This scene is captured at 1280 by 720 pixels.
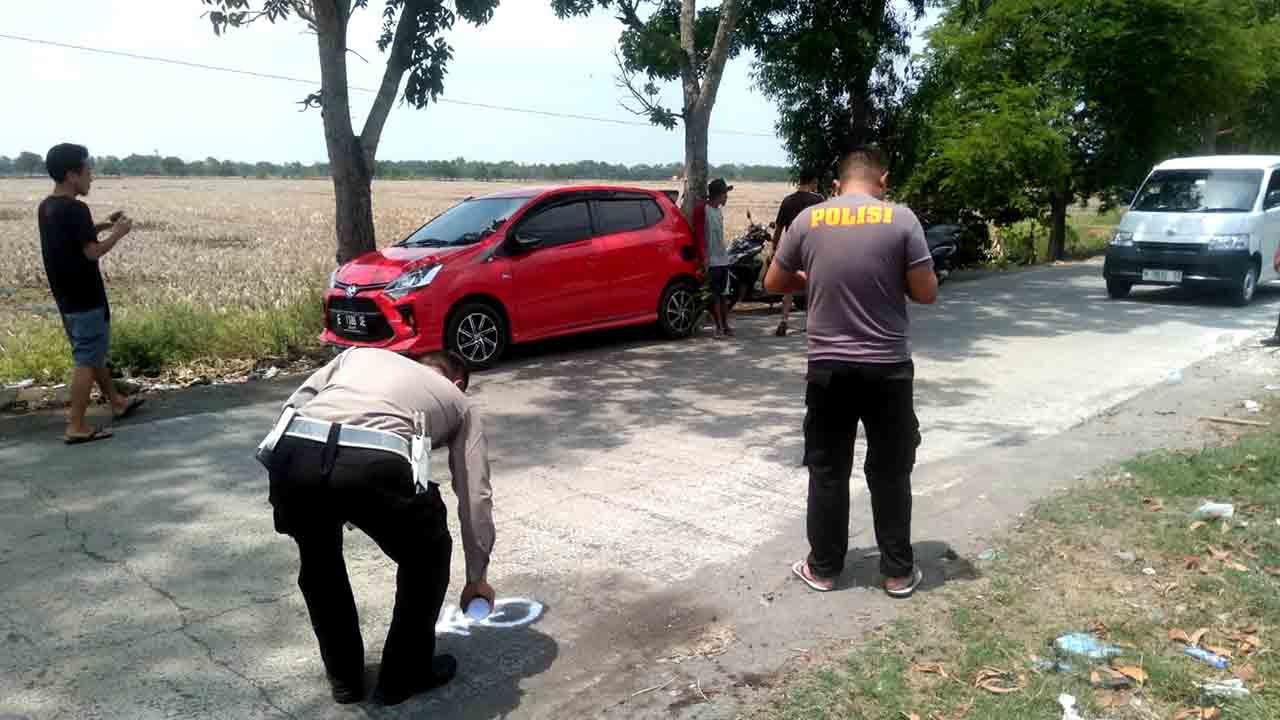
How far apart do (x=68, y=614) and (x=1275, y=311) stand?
44.2 ft

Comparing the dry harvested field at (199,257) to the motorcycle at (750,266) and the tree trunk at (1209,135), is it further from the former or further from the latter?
the tree trunk at (1209,135)

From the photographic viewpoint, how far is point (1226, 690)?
344cm

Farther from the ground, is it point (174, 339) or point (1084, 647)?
point (174, 339)

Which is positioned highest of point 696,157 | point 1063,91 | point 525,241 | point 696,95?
point 1063,91

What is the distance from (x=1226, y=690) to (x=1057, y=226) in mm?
20549

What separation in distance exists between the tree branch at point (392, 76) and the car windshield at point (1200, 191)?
1011 centimetres

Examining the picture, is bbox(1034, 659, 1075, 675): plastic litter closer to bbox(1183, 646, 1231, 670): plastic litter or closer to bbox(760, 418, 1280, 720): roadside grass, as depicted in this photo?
bbox(760, 418, 1280, 720): roadside grass

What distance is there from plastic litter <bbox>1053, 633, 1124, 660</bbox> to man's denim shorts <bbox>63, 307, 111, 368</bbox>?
6005mm

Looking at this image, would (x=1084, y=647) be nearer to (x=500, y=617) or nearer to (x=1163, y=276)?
(x=500, y=617)

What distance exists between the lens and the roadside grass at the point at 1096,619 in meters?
3.44

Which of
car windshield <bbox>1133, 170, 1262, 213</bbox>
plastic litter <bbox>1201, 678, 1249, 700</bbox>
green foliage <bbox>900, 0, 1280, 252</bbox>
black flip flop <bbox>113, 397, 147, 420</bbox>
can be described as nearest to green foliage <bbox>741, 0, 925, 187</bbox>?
green foliage <bbox>900, 0, 1280, 252</bbox>

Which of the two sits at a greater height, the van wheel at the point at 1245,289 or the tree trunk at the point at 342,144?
the tree trunk at the point at 342,144

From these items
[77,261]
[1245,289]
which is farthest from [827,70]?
[77,261]

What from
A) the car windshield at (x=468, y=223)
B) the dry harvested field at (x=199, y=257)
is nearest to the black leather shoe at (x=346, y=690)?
the car windshield at (x=468, y=223)
